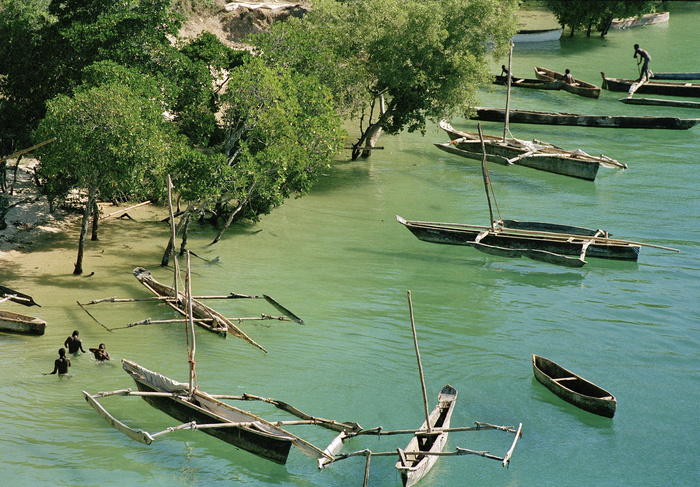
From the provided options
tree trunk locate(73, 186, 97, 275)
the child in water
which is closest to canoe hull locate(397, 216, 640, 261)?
tree trunk locate(73, 186, 97, 275)

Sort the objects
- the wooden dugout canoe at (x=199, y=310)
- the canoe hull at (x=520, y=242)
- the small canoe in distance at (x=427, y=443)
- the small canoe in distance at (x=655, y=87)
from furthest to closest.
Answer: the small canoe in distance at (x=655, y=87) < the canoe hull at (x=520, y=242) < the wooden dugout canoe at (x=199, y=310) < the small canoe in distance at (x=427, y=443)

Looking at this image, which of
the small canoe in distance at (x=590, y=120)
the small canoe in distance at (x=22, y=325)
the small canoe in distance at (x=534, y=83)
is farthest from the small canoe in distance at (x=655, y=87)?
the small canoe in distance at (x=22, y=325)

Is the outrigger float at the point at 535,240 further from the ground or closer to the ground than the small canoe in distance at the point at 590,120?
closer to the ground

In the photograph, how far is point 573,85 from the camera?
143 feet

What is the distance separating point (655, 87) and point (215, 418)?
4041 cm

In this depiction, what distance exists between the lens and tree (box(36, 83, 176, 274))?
17547 mm

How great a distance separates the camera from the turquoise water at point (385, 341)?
1280cm

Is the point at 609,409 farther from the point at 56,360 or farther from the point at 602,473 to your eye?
the point at 56,360

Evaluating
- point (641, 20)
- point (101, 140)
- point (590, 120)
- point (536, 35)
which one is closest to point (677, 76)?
point (536, 35)

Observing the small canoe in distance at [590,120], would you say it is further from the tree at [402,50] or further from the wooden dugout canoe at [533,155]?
the tree at [402,50]

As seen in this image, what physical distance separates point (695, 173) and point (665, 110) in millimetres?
11970

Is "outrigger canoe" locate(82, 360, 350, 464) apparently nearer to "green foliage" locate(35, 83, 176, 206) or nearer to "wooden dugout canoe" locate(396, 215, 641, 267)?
A: "green foliage" locate(35, 83, 176, 206)

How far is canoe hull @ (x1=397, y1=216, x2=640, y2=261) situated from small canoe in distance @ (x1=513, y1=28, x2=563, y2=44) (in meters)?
38.2

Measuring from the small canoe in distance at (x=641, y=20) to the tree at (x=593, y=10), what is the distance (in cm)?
309
